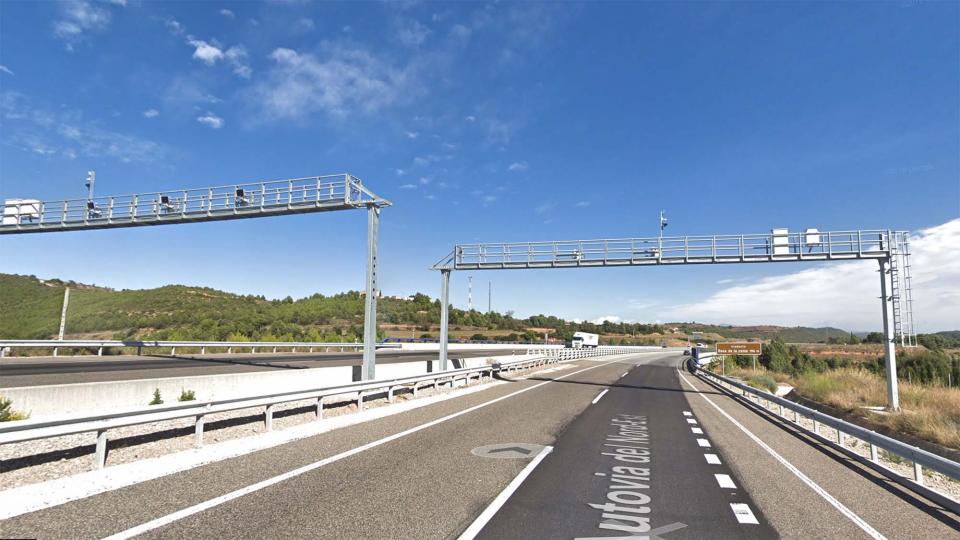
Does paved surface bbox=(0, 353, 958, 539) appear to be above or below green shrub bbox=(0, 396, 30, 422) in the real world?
below

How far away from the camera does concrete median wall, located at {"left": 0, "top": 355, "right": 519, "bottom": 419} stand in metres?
10.9

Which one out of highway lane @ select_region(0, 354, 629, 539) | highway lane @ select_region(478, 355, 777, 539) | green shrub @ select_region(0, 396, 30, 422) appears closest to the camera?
highway lane @ select_region(0, 354, 629, 539)

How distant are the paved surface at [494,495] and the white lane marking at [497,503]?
0.07m

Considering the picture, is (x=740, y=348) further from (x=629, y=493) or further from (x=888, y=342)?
(x=629, y=493)

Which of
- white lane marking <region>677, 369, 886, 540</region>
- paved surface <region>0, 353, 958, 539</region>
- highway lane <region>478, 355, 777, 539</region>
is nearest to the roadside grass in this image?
white lane marking <region>677, 369, 886, 540</region>

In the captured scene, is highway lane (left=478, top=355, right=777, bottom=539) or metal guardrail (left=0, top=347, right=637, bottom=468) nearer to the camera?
highway lane (left=478, top=355, right=777, bottom=539)

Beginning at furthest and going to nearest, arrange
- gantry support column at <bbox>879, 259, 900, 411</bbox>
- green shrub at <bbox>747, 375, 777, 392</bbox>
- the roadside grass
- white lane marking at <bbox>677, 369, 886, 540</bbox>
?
1. green shrub at <bbox>747, 375, 777, 392</bbox>
2. gantry support column at <bbox>879, 259, 900, 411</bbox>
3. the roadside grass
4. white lane marking at <bbox>677, 369, 886, 540</bbox>

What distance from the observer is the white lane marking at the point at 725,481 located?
7227mm

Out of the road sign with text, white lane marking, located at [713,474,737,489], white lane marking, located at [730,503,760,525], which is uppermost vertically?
the road sign with text

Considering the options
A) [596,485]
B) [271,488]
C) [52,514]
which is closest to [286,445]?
[271,488]

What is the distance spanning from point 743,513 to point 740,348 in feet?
101

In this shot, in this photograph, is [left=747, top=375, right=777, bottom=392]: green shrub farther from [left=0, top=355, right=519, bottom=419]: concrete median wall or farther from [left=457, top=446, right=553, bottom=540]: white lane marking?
[left=457, top=446, right=553, bottom=540]: white lane marking

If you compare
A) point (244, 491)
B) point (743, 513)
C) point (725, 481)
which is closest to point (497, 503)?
point (743, 513)

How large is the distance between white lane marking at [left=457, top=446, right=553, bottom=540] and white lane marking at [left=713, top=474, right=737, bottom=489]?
2.56 metres
